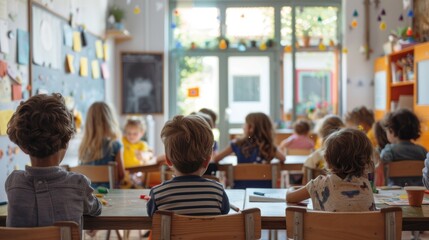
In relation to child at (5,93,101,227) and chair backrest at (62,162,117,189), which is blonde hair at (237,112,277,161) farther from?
child at (5,93,101,227)

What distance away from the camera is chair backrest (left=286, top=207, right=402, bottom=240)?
1.96 meters

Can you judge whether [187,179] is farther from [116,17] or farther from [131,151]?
[116,17]

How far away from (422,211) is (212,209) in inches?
31.8

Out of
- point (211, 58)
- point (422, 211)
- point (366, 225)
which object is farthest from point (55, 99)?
point (211, 58)

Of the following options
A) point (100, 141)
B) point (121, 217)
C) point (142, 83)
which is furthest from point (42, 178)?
point (142, 83)

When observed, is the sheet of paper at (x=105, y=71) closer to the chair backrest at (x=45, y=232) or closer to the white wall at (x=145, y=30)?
the white wall at (x=145, y=30)

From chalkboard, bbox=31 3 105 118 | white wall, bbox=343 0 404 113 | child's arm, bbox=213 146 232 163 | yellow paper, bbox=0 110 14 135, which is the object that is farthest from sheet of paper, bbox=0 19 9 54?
white wall, bbox=343 0 404 113

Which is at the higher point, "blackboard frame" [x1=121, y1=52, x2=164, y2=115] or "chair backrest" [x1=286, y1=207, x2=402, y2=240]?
"blackboard frame" [x1=121, y1=52, x2=164, y2=115]

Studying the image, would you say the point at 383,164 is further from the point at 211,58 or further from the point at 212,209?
the point at 211,58

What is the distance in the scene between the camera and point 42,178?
203 centimetres

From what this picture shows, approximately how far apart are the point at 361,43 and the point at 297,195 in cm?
537

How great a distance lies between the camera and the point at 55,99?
2074mm

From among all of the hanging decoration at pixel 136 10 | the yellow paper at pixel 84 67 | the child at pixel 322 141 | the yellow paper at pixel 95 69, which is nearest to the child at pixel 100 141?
the child at pixel 322 141

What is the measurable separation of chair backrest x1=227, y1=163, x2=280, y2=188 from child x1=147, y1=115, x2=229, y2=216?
129 cm
